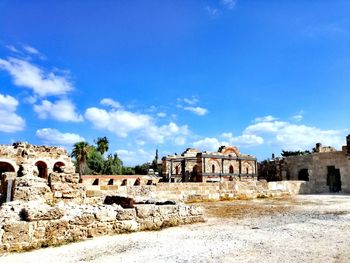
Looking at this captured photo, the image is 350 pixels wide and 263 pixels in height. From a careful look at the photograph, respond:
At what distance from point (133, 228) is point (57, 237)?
153 centimetres

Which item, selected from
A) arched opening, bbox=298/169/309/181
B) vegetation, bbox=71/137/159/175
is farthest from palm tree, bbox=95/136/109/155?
arched opening, bbox=298/169/309/181

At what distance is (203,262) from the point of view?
12.5 feet

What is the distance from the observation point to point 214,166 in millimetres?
28609

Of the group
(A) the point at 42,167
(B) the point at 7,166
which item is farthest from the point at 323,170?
(B) the point at 7,166

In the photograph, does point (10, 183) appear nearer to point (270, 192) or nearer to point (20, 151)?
point (270, 192)

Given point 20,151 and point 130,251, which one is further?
point 20,151

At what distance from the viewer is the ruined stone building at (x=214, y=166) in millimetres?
24641

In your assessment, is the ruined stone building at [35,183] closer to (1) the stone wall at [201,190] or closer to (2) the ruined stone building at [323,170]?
(1) the stone wall at [201,190]

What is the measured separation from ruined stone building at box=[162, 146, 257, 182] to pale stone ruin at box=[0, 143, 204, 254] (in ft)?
47.8

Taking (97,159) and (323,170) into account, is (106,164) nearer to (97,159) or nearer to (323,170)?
(97,159)

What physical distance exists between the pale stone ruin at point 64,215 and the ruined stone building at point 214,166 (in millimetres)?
14580

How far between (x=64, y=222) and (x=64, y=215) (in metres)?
0.14

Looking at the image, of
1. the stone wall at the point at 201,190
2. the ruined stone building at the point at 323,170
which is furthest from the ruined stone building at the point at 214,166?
the stone wall at the point at 201,190

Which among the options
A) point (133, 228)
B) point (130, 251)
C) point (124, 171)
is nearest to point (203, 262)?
point (130, 251)
